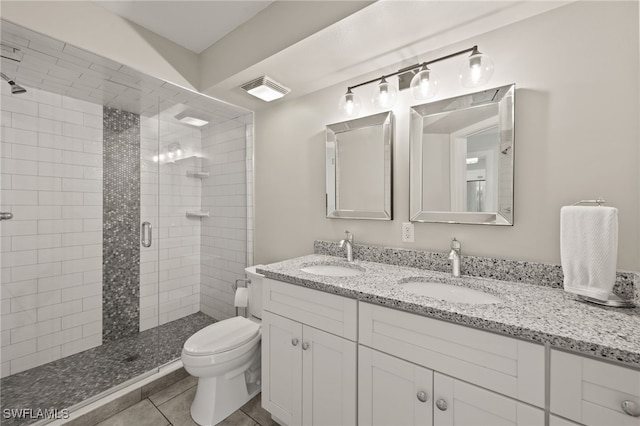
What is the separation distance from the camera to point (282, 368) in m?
1.47

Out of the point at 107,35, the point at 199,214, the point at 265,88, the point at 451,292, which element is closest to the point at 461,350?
the point at 451,292

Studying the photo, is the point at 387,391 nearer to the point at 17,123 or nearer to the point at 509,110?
the point at 509,110

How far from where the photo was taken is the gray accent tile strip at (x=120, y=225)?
8.05 feet

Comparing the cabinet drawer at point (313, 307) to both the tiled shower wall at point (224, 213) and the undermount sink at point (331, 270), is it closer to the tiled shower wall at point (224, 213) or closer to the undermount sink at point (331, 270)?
the undermount sink at point (331, 270)

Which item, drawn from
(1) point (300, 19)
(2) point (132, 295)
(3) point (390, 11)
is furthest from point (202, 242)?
(3) point (390, 11)

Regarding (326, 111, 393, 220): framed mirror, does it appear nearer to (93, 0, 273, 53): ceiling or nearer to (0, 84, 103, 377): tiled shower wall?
(93, 0, 273, 53): ceiling

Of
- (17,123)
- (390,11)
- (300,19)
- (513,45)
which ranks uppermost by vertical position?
(300,19)

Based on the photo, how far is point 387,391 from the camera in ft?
3.61

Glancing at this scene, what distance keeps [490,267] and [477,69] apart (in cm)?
97

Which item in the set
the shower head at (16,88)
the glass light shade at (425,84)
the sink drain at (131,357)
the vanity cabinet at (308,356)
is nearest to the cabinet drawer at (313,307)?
the vanity cabinet at (308,356)

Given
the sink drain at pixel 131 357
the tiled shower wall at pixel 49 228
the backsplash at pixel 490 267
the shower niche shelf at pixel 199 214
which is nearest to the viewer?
the backsplash at pixel 490 267

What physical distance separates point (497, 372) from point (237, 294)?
175 centimetres

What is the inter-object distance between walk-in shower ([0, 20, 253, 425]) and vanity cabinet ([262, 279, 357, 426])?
1194 millimetres

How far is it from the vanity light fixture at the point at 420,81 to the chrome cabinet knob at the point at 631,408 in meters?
1.27
